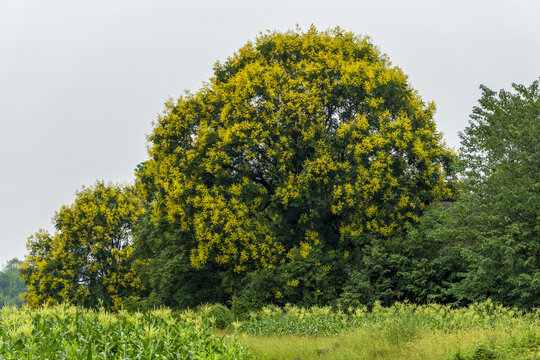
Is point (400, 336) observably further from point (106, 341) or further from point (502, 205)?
point (502, 205)

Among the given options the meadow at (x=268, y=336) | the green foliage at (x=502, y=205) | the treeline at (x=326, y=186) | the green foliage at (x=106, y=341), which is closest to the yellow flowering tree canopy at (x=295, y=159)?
the treeline at (x=326, y=186)

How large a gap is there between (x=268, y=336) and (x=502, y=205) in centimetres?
1007

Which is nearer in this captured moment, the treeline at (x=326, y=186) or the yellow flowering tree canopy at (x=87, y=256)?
the treeline at (x=326, y=186)

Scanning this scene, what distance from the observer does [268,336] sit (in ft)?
54.9

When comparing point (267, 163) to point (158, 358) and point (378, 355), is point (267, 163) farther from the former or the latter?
point (158, 358)

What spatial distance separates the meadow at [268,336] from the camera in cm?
819

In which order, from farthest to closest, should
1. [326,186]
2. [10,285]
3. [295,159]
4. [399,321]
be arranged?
[10,285]
[295,159]
[326,186]
[399,321]

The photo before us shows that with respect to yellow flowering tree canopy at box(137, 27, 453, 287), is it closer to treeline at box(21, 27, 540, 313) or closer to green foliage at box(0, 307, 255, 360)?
treeline at box(21, 27, 540, 313)

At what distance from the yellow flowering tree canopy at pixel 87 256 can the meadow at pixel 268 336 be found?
22.4m

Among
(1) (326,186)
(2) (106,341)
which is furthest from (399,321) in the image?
(1) (326,186)

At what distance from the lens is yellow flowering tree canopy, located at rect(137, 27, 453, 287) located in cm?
2325

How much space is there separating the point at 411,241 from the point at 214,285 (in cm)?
1019

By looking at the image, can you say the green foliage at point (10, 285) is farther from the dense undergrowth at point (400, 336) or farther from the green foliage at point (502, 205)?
the green foliage at point (502, 205)

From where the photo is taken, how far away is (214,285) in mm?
26016
